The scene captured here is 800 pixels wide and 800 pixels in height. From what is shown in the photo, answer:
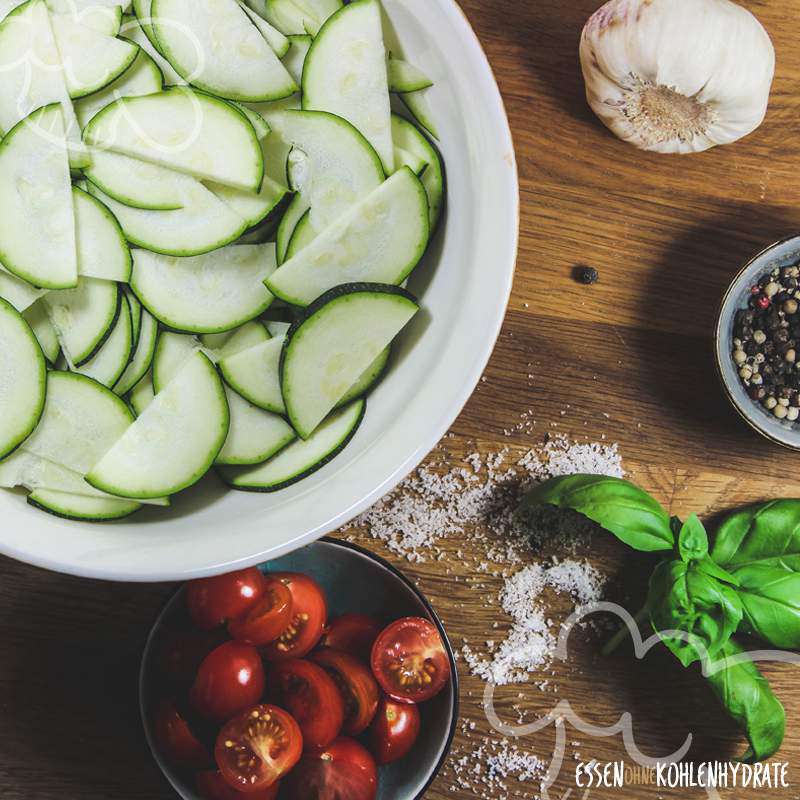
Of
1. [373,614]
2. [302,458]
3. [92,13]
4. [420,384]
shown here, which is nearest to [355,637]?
[373,614]

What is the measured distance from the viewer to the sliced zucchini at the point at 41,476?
117cm

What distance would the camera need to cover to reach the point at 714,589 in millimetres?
1384

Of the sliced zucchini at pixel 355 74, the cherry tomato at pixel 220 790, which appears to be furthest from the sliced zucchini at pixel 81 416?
the cherry tomato at pixel 220 790

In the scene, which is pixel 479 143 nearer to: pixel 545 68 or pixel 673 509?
pixel 545 68

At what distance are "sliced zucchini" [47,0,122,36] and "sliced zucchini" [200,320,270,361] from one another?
42cm

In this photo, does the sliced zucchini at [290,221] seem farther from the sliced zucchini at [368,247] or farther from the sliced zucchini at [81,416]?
the sliced zucchini at [81,416]

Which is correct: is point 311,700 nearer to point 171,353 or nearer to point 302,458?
point 302,458

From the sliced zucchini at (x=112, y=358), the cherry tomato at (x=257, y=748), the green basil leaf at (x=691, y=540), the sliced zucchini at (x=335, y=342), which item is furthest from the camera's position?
the green basil leaf at (x=691, y=540)

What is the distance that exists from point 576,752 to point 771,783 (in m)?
0.36

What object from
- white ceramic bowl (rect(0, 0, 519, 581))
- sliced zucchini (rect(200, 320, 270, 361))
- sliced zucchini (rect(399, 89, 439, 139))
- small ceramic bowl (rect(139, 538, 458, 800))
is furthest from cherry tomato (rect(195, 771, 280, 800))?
sliced zucchini (rect(399, 89, 439, 139))

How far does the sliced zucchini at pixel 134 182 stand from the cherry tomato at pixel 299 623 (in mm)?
655

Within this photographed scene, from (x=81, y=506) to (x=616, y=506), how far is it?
811 millimetres

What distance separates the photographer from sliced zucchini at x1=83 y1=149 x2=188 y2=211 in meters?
1.13

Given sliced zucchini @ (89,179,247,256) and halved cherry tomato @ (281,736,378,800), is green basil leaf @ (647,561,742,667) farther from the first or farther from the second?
sliced zucchini @ (89,179,247,256)
